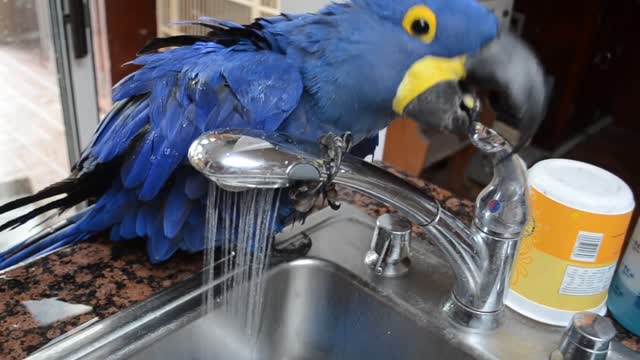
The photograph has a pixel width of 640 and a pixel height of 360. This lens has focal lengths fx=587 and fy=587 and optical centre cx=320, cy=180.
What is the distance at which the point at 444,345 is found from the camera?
55cm

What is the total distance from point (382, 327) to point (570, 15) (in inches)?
40.0

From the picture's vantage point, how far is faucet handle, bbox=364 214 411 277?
2.00 ft

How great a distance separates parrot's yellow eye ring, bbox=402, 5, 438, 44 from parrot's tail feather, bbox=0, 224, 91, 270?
40 cm

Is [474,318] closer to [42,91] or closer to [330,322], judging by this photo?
[330,322]

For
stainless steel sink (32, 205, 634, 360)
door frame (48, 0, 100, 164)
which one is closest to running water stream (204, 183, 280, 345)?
stainless steel sink (32, 205, 634, 360)

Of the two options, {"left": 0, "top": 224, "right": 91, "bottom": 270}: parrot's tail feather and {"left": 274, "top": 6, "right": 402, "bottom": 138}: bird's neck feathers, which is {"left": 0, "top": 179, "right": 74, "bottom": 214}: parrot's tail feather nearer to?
{"left": 0, "top": 224, "right": 91, "bottom": 270}: parrot's tail feather

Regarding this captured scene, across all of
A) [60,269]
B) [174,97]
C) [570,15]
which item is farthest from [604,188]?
[570,15]

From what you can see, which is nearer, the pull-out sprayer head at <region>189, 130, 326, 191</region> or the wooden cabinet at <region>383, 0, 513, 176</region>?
the pull-out sprayer head at <region>189, 130, 326, 191</region>

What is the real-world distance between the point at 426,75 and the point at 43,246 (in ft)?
1.45

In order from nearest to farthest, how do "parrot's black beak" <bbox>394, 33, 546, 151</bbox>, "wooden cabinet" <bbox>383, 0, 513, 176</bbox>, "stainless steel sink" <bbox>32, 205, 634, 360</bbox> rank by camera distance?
1. "parrot's black beak" <bbox>394, 33, 546, 151</bbox>
2. "stainless steel sink" <bbox>32, 205, 634, 360</bbox>
3. "wooden cabinet" <bbox>383, 0, 513, 176</bbox>

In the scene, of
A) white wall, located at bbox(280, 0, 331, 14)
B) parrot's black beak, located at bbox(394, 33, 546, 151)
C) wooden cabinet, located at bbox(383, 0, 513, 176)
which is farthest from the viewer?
wooden cabinet, located at bbox(383, 0, 513, 176)

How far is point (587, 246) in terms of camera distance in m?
0.52

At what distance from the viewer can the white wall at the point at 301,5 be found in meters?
0.89

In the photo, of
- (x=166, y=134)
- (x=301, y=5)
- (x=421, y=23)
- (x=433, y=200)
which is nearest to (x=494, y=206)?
(x=433, y=200)
